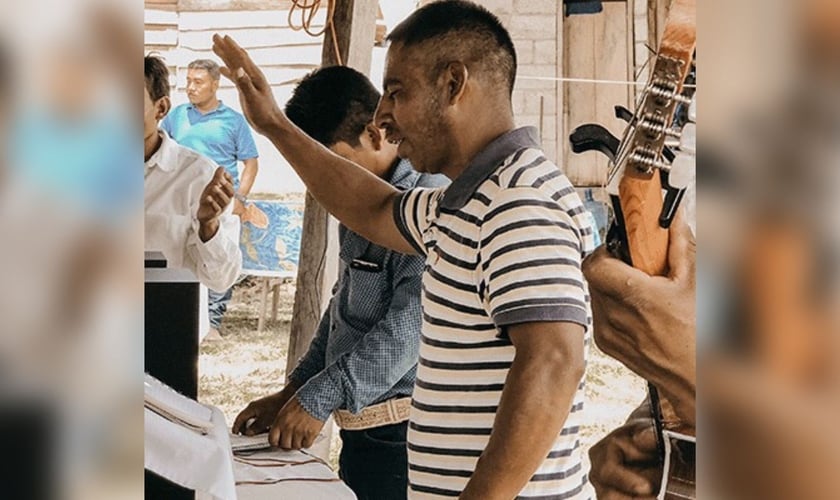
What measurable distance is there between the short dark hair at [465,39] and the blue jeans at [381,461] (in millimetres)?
700

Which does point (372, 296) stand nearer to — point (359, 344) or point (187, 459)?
point (359, 344)

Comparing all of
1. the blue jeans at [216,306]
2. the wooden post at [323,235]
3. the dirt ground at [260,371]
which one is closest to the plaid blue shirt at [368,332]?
the wooden post at [323,235]

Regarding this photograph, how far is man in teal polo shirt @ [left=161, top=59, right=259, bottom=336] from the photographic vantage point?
13.1 ft

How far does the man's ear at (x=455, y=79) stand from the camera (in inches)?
46.4

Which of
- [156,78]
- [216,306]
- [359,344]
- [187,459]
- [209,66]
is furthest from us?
[216,306]

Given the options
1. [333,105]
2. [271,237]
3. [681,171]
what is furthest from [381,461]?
[271,237]

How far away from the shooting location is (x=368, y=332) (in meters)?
1.62

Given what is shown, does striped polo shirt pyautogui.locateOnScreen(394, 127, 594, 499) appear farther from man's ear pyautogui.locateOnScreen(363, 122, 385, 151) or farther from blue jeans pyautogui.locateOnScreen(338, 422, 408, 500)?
man's ear pyautogui.locateOnScreen(363, 122, 385, 151)

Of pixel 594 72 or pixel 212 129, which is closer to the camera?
pixel 594 72

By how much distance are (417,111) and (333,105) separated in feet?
1.95

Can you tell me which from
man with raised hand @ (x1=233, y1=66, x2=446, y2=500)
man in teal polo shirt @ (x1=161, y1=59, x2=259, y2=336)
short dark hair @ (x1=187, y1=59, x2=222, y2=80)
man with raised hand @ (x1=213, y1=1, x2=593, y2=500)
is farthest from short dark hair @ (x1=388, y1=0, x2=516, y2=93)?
short dark hair @ (x1=187, y1=59, x2=222, y2=80)
